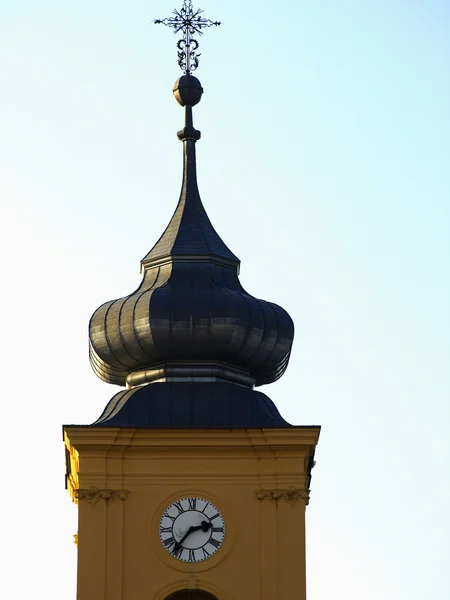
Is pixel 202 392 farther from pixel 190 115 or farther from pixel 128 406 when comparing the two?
pixel 190 115

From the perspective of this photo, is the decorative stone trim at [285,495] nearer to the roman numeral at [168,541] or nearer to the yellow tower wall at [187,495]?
the yellow tower wall at [187,495]

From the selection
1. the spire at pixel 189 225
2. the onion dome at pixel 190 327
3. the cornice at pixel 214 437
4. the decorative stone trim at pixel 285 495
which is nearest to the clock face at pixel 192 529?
the decorative stone trim at pixel 285 495

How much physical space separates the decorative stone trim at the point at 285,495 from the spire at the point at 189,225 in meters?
4.42

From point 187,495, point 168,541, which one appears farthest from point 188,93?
point 168,541

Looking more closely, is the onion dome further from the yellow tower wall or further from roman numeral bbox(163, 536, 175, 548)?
roman numeral bbox(163, 536, 175, 548)

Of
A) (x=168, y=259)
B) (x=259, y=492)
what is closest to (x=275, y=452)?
(x=259, y=492)

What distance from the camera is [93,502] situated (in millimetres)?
45000

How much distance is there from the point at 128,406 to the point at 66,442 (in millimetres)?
1147

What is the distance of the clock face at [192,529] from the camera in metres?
44.9

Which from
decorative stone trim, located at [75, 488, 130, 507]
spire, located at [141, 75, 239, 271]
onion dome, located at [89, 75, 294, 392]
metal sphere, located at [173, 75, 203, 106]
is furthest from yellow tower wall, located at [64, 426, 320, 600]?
metal sphere, located at [173, 75, 203, 106]

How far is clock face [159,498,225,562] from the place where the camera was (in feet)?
147

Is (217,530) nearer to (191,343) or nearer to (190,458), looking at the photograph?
(190,458)

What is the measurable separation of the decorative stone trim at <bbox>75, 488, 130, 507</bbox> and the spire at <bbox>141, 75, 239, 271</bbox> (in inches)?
176

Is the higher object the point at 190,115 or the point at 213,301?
the point at 190,115
